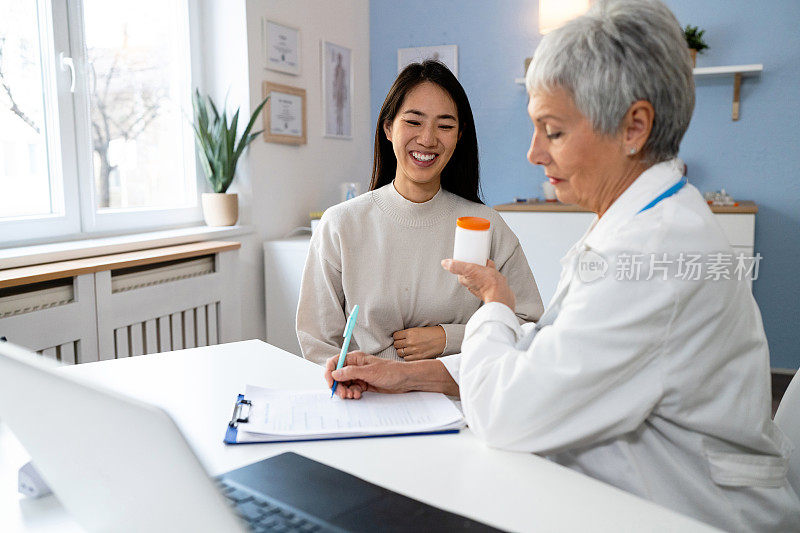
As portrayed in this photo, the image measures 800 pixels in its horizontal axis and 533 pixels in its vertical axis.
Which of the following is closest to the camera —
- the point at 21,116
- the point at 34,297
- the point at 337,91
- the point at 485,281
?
the point at 485,281

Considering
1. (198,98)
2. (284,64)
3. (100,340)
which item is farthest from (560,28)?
(284,64)

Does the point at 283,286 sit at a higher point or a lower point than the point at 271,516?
lower

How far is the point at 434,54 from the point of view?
13.9ft

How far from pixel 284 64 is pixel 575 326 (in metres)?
2.93

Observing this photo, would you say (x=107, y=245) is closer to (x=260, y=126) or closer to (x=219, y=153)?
(x=219, y=153)

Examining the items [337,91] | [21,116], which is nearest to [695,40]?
[337,91]

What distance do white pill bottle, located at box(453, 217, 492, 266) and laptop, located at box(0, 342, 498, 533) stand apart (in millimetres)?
436

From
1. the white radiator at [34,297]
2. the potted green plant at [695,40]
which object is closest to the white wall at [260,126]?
the white radiator at [34,297]

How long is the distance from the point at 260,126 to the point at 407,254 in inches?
72.6

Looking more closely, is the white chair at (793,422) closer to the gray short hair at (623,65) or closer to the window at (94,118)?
the gray short hair at (623,65)

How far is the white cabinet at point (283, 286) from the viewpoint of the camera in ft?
10.7

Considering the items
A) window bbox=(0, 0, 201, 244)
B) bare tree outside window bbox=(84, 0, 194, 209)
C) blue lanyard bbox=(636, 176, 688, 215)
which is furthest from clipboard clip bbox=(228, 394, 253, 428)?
bare tree outside window bbox=(84, 0, 194, 209)

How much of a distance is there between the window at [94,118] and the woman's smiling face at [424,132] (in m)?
1.51

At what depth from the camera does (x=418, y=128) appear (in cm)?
174
